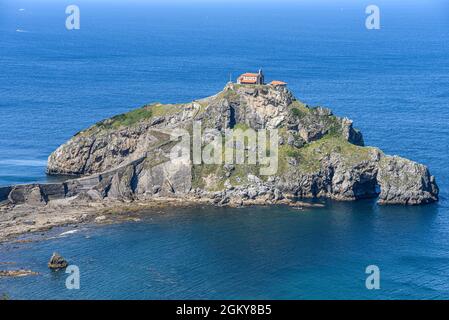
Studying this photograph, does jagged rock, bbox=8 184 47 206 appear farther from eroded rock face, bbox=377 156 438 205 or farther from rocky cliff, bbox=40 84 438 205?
eroded rock face, bbox=377 156 438 205

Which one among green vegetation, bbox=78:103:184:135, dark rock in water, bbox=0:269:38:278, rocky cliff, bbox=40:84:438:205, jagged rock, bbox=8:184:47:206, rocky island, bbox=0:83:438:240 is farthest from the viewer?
green vegetation, bbox=78:103:184:135

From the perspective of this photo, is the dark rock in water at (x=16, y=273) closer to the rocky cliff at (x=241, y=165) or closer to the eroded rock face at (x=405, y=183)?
the rocky cliff at (x=241, y=165)

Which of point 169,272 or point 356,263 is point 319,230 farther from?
point 169,272

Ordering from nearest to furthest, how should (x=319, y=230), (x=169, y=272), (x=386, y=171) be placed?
(x=169, y=272)
(x=319, y=230)
(x=386, y=171)

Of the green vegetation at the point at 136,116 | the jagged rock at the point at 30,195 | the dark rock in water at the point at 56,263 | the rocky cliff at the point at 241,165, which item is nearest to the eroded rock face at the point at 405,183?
the rocky cliff at the point at 241,165

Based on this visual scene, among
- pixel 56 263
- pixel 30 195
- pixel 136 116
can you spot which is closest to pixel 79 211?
pixel 30 195

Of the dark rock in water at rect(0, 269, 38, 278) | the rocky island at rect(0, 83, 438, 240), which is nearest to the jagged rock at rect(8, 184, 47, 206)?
the rocky island at rect(0, 83, 438, 240)

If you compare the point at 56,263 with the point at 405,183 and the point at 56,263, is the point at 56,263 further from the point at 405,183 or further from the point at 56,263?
the point at 405,183
